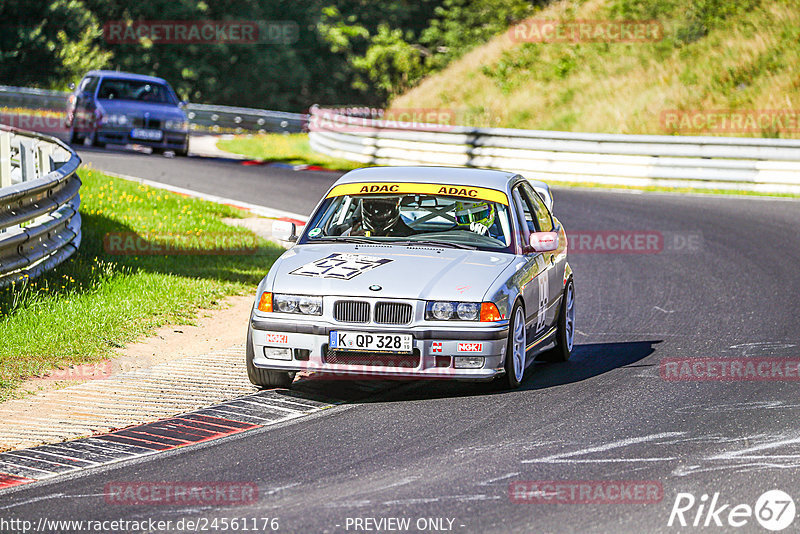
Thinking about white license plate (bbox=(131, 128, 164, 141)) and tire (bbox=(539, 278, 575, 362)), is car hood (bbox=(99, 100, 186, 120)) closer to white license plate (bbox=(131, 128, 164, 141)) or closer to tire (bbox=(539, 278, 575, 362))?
white license plate (bbox=(131, 128, 164, 141))

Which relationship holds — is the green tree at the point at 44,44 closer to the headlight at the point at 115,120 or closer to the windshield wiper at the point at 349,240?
the headlight at the point at 115,120

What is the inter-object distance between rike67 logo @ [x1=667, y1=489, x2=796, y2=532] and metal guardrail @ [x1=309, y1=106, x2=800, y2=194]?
1776 centimetres

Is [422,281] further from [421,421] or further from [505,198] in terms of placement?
[505,198]

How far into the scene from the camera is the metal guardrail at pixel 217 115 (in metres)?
42.7

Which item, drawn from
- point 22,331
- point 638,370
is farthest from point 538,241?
point 22,331

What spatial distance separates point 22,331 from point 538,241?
164 inches

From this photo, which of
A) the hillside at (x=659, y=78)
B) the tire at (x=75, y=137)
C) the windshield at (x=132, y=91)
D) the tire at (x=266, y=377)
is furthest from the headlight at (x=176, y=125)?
the tire at (x=266, y=377)

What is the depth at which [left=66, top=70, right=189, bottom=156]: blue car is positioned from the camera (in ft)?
86.9

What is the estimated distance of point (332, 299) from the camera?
7789 mm

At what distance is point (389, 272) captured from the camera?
26.3 feet

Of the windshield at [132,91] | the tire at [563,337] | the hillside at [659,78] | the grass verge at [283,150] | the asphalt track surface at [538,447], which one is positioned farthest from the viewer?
the hillside at [659,78]

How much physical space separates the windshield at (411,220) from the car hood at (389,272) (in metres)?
0.28

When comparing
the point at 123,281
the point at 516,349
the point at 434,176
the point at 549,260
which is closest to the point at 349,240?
the point at 434,176

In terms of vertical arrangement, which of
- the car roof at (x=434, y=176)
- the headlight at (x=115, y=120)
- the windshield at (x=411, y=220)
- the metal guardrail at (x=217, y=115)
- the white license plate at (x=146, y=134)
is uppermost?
the car roof at (x=434, y=176)
